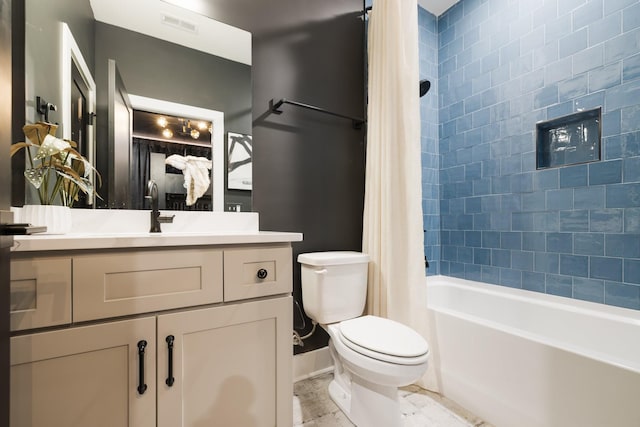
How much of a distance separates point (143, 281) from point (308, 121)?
52.7 inches

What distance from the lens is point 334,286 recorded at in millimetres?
1506

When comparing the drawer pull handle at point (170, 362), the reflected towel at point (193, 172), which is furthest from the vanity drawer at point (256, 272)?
the reflected towel at point (193, 172)

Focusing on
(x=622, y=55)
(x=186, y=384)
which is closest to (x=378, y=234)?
(x=186, y=384)

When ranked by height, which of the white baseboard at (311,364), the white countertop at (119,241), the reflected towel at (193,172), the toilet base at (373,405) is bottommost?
the white baseboard at (311,364)

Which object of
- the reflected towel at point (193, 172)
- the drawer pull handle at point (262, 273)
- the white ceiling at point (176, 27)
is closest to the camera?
the drawer pull handle at point (262, 273)

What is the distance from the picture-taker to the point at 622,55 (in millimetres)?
1501

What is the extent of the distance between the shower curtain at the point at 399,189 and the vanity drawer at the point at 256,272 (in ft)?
2.43

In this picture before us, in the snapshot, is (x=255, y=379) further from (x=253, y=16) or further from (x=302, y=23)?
(x=302, y=23)

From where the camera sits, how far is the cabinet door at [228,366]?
902mm

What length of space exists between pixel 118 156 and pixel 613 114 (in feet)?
8.56

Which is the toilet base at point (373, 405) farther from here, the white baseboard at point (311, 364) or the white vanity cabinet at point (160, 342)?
the white baseboard at point (311, 364)

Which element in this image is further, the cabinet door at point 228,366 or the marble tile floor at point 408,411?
the marble tile floor at point 408,411

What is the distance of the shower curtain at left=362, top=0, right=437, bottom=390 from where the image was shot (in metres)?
1.61

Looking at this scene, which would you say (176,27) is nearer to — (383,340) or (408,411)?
(383,340)
